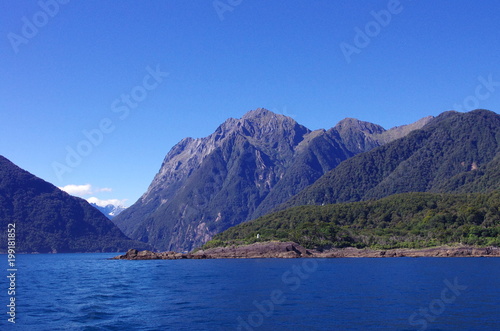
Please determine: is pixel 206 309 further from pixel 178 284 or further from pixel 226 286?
pixel 178 284

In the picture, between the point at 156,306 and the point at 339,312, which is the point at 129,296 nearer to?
the point at 156,306

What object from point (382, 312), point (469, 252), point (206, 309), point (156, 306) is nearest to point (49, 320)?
point (156, 306)

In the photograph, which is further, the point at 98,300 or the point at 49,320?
the point at 98,300

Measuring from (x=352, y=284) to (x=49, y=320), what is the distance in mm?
53792

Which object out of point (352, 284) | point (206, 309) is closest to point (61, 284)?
point (206, 309)

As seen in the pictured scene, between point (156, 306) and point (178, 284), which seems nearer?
point (156, 306)

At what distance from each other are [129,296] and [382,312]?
134 feet

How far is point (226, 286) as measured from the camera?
297ft

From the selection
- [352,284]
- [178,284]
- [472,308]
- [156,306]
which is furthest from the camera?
[178,284]

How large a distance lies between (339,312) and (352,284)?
31.6 meters

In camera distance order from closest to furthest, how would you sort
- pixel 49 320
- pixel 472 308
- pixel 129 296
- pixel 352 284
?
1. pixel 49 320
2. pixel 472 308
3. pixel 129 296
4. pixel 352 284

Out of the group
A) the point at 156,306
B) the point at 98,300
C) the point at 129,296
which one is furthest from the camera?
the point at 129,296

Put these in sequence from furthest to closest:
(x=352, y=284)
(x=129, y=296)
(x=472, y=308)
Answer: (x=352, y=284) → (x=129, y=296) → (x=472, y=308)

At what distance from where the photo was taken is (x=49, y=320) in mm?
57344
